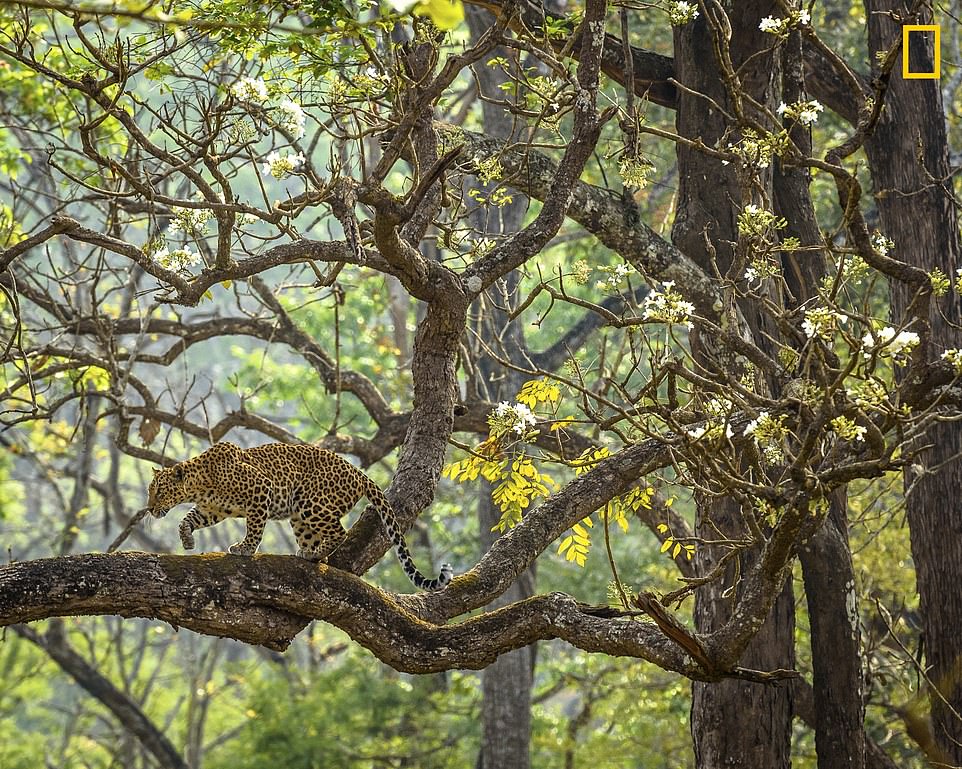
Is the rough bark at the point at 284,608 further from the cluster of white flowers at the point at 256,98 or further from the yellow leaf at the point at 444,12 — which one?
the yellow leaf at the point at 444,12

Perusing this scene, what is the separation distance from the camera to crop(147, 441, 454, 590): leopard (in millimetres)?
4980

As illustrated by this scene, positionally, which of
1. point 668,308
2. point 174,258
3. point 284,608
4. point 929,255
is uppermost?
point 929,255

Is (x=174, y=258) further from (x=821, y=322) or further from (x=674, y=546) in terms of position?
(x=821, y=322)

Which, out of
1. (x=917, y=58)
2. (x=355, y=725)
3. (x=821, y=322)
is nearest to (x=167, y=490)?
(x=821, y=322)

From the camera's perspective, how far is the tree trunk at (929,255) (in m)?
7.84

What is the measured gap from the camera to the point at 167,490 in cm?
518

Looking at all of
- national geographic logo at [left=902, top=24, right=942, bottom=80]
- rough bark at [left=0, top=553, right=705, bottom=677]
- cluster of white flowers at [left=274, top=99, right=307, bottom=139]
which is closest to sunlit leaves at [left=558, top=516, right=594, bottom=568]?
rough bark at [left=0, top=553, right=705, bottom=677]

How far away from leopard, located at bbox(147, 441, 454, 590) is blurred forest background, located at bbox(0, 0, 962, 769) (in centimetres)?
16

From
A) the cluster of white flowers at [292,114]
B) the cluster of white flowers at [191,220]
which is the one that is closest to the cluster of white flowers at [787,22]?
the cluster of white flowers at [292,114]

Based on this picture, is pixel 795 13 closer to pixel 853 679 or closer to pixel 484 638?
pixel 484 638

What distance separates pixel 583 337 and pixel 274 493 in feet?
29.0

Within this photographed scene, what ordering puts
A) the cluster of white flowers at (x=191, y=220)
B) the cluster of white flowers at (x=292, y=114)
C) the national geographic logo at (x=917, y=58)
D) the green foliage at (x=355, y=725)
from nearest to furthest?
the cluster of white flowers at (x=292, y=114), the cluster of white flowers at (x=191, y=220), the national geographic logo at (x=917, y=58), the green foliage at (x=355, y=725)

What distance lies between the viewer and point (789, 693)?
280 inches

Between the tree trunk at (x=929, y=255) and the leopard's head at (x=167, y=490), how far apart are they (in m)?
5.11
